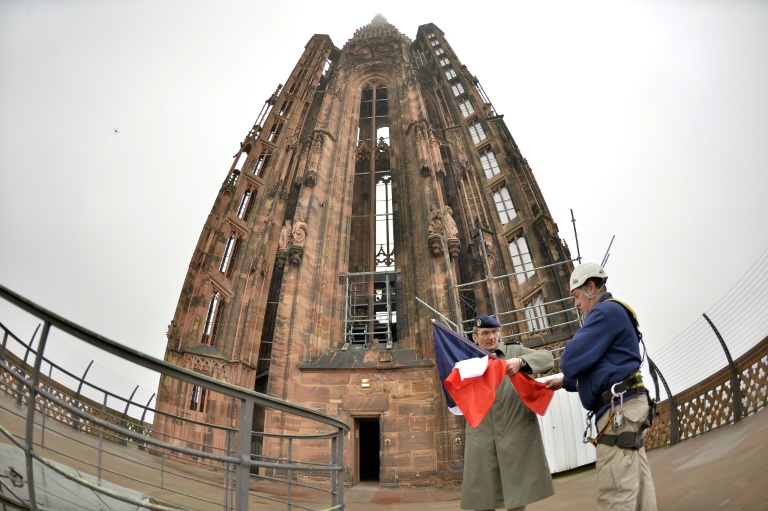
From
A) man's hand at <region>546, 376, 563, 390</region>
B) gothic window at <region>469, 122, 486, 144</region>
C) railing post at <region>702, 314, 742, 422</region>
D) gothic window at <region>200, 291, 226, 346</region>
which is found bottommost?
man's hand at <region>546, 376, 563, 390</region>

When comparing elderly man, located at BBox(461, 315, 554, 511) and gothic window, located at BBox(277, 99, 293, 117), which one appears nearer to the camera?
elderly man, located at BBox(461, 315, 554, 511)

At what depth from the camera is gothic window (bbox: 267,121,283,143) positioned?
23.7m

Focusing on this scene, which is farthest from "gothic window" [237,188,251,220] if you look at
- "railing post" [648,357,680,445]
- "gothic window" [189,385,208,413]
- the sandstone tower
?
"railing post" [648,357,680,445]

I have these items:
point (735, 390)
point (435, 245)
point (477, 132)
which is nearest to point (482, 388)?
point (735, 390)

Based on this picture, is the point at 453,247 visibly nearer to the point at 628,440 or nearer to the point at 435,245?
the point at 435,245

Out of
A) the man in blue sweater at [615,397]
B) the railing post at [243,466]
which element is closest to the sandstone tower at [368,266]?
the man in blue sweater at [615,397]

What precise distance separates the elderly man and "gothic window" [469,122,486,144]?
21811 mm

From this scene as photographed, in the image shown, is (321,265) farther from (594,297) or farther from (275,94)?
(275,94)

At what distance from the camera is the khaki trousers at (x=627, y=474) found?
2430 millimetres

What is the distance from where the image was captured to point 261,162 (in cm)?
2266

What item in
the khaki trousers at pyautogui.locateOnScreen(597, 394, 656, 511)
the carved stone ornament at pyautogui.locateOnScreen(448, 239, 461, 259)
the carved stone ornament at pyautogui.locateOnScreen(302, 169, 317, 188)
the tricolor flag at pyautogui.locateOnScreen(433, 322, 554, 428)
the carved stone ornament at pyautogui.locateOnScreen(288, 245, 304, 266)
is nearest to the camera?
the khaki trousers at pyautogui.locateOnScreen(597, 394, 656, 511)

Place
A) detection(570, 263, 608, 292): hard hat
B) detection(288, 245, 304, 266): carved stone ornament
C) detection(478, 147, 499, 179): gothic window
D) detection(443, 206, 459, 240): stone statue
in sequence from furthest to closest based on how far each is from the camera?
detection(478, 147, 499, 179): gothic window < detection(443, 206, 459, 240): stone statue < detection(288, 245, 304, 266): carved stone ornament < detection(570, 263, 608, 292): hard hat

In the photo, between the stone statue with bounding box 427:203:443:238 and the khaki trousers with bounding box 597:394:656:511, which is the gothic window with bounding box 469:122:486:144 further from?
the khaki trousers with bounding box 597:394:656:511

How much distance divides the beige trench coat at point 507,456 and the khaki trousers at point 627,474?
25.9 inches
